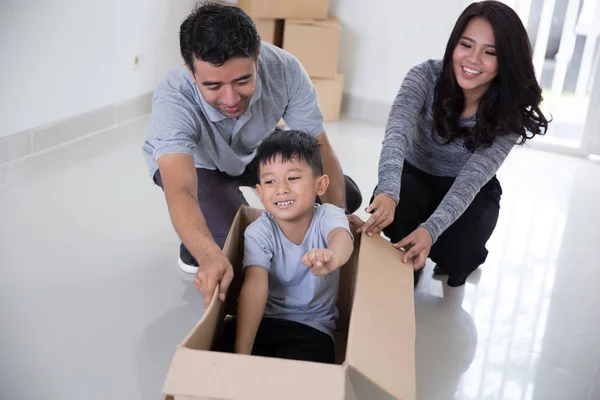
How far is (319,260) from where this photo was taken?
145 centimetres

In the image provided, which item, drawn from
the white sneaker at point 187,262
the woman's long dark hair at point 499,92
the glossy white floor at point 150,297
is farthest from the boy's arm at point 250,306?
the woman's long dark hair at point 499,92

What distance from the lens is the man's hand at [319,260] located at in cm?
A: 145

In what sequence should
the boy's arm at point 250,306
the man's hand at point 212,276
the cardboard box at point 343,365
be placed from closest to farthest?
the cardboard box at point 343,365 → the man's hand at point 212,276 → the boy's arm at point 250,306

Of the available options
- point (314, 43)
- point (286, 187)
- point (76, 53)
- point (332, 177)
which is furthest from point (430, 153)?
point (76, 53)

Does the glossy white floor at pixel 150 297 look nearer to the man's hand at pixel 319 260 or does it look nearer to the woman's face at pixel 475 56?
the man's hand at pixel 319 260

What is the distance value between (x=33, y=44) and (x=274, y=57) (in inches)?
48.4

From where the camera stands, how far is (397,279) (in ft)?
4.90

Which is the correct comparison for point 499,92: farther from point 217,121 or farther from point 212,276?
point 212,276

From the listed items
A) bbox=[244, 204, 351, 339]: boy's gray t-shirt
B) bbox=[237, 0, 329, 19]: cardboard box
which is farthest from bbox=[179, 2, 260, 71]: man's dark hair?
bbox=[237, 0, 329, 19]: cardboard box

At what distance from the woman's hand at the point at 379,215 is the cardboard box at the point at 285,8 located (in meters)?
1.73

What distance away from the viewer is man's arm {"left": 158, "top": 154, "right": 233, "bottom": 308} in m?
1.38

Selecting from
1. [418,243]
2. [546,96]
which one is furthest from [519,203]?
[418,243]

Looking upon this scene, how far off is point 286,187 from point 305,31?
2.03 metres

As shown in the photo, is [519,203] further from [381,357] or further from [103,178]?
[381,357]
